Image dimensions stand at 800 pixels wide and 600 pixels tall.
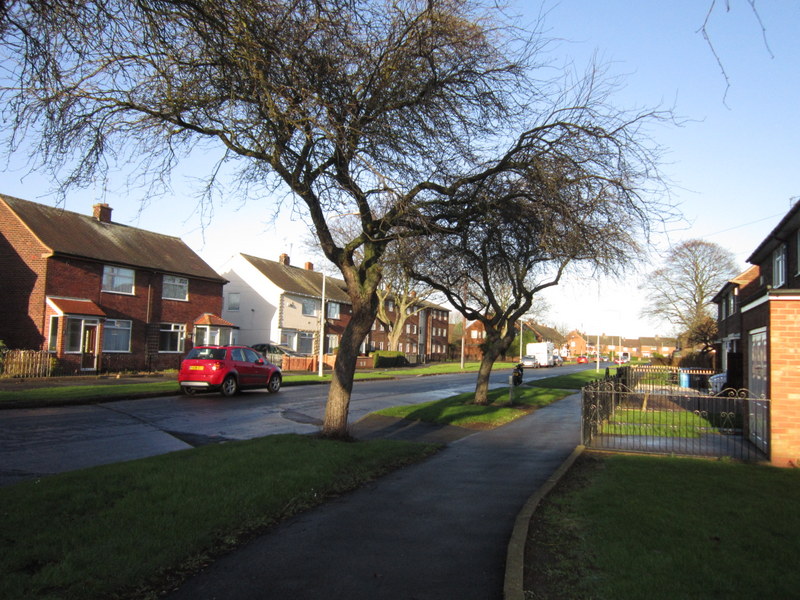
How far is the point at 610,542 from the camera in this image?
18.3 ft

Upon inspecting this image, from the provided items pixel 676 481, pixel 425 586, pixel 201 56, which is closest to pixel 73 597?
pixel 425 586

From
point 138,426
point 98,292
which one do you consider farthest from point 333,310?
point 138,426

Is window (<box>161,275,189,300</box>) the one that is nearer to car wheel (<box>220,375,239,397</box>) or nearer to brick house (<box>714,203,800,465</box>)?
car wheel (<box>220,375,239,397</box>)

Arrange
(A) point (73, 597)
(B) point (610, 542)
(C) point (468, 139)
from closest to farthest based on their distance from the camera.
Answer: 1. (A) point (73, 597)
2. (B) point (610, 542)
3. (C) point (468, 139)

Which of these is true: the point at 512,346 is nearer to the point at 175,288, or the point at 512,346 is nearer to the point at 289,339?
the point at 289,339

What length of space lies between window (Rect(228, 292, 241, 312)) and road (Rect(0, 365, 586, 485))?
28.1 meters

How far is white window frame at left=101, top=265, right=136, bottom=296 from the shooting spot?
2936 centimetres

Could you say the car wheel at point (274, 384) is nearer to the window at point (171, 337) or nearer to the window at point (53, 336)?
the window at point (53, 336)

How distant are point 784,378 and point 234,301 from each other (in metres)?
42.4

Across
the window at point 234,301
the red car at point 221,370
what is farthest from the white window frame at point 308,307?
the red car at point 221,370

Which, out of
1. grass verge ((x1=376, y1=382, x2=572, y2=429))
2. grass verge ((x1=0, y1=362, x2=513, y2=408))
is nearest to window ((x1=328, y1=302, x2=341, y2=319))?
grass verge ((x1=0, y1=362, x2=513, y2=408))

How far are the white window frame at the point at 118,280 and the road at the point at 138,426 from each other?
1276cm

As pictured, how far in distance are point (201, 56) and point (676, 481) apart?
26.7ft

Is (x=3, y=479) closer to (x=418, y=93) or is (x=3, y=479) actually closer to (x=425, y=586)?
(x=425, y=586)
